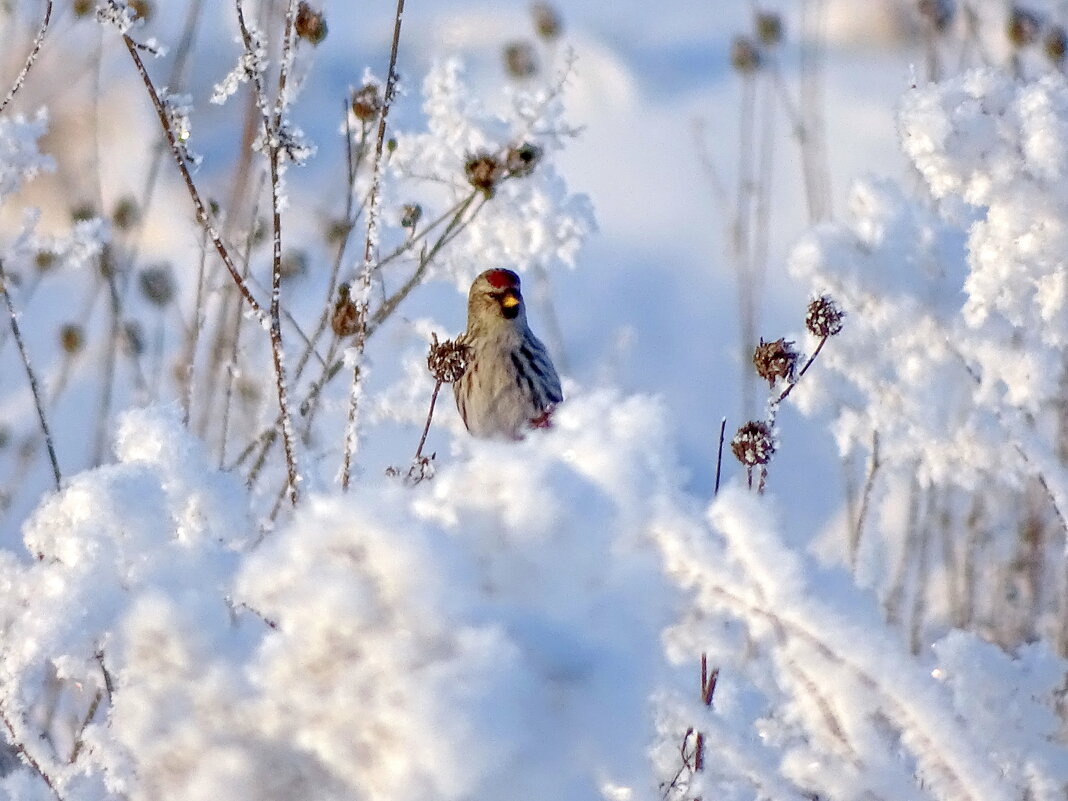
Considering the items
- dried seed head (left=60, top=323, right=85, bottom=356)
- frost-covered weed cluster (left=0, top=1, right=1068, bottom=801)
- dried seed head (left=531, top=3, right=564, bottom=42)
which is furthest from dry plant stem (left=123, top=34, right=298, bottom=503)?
dried seed head (left=531, top=3, right=564, bottom=42)

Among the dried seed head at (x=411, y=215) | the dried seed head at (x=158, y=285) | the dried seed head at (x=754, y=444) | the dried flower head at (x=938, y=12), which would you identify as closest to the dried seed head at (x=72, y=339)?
the dried seed head at (x=158, y=285)

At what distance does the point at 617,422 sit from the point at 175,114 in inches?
38.4

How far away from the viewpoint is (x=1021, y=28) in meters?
2.72

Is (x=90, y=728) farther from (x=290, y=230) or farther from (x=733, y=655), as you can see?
(x=290, y=230)

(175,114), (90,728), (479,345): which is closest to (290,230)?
(479,345)

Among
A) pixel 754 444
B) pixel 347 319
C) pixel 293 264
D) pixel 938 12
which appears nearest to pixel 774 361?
pixel 754 444

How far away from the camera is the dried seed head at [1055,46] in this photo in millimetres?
2637

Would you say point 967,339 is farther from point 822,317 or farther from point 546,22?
point 546,22

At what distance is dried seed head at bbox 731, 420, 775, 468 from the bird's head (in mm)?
1572

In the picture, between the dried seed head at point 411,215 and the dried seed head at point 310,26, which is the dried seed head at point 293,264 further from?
the dried seed head at point 310,26

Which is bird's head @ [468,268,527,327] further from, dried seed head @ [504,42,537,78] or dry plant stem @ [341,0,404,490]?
dry plant stem @ [341,0,404,490]

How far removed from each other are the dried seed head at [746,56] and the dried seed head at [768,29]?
1.4 inches

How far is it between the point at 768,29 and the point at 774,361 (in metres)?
1.81

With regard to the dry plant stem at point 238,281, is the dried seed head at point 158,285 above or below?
above
